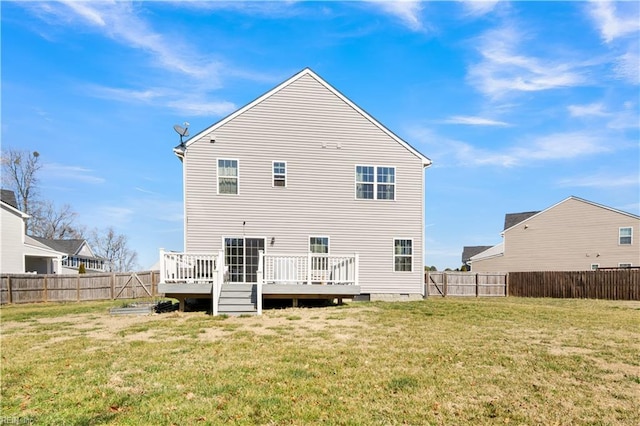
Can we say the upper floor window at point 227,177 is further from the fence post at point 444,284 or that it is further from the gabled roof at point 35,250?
the gabled roof at point 35,250

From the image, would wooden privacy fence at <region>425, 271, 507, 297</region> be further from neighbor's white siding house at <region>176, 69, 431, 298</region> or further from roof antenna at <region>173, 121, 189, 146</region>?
roof antenna at <region>173, 121, 189, 146</region>

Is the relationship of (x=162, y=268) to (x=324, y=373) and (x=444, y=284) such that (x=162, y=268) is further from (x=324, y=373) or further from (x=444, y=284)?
(x=444, y=284)

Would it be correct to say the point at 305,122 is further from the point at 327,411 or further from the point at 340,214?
the point at 327,411

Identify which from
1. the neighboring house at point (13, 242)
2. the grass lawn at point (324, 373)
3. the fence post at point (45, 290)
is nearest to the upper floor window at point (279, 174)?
the grass lawn at point (324, 373)

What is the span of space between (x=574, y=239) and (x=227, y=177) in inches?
1051

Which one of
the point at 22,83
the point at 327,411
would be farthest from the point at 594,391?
the point at 22,83

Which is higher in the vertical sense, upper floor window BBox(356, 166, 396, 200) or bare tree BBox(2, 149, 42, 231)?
bare tree BBox(2, 149, 42, 231)

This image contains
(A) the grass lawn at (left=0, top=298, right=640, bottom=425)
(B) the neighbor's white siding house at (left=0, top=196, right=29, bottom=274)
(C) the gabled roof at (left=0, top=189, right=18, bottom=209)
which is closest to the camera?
(A) the grass lawn at (left=0, top=298, right=640, bottom=425)

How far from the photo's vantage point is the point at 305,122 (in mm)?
16625

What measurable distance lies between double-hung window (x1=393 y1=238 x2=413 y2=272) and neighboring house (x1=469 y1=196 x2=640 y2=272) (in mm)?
18526

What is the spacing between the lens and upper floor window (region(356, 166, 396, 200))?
16828mm

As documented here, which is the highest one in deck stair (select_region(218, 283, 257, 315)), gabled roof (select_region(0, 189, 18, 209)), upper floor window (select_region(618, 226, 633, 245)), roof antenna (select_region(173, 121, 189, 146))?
roof antenna (select_region(173, 121, 189, 146))

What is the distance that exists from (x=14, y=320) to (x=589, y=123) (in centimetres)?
2395

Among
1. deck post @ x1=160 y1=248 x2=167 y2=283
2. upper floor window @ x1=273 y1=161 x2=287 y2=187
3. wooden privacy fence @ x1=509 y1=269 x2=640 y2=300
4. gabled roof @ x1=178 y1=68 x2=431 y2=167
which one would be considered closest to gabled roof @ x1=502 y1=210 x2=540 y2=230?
wooden privacy fence @ x1=509 y1=269 x2=640 y2=300
